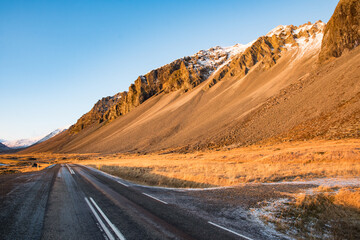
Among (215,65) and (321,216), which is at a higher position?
(215,65)

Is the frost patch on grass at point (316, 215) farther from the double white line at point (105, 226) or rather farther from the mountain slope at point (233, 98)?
the mountain slope at point (233, 98)

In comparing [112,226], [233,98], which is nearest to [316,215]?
[112,226]

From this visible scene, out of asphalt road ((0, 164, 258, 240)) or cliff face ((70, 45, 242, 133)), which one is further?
cliff face ((70, 45, 242, 133))

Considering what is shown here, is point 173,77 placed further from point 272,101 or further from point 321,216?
point 321,216

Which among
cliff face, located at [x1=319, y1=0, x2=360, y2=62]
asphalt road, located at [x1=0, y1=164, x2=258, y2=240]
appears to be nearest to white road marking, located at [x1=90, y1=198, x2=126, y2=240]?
asphalt road, located at [x1=0, y1=164, x2=258, y2=240]

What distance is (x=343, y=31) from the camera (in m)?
61.9

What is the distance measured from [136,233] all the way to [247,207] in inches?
174

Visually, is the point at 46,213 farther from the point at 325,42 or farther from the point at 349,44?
the point at 325,42

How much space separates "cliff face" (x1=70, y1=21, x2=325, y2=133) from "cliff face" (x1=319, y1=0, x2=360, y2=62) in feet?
76.0

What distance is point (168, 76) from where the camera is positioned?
6348 inches

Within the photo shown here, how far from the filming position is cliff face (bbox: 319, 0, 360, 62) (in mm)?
58537

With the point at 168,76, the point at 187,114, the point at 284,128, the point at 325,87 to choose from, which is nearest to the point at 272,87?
the point at 325,87

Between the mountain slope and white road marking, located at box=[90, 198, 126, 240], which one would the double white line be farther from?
the mountain slope

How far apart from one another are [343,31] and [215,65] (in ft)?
289
